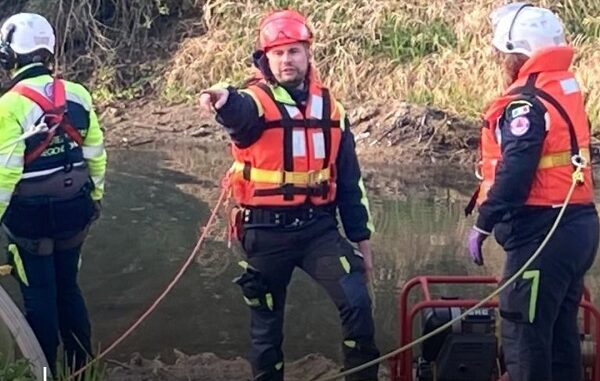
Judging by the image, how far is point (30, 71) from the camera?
6.00 meters

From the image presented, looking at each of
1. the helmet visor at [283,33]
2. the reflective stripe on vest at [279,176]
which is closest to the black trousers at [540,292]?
the reflective stripe on vest at [279,176]

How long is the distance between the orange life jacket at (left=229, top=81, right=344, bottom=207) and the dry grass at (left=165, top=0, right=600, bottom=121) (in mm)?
9561

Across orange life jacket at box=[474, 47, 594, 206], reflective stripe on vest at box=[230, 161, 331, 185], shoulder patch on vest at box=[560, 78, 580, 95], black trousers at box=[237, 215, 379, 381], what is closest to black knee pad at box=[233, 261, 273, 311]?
black trousers at box=[237, 215, 379, 381]

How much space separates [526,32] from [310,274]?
1.59 m

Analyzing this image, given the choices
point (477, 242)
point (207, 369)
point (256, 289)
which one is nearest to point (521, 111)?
point (477, 242)

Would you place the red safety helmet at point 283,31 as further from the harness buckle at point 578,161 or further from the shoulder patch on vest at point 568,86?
the harness buckle at point 578,161

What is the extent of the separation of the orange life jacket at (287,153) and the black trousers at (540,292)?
1029mm

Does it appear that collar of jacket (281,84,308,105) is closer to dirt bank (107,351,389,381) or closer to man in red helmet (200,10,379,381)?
man in red helmet (200,10,379,381)

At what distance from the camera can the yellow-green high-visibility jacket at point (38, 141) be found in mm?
5746

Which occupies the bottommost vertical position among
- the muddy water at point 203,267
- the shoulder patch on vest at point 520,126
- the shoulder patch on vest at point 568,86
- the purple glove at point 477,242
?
the muddy water at point 203,267

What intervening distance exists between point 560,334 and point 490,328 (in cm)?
37

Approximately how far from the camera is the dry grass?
15.8m

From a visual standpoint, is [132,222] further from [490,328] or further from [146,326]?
[490,328]

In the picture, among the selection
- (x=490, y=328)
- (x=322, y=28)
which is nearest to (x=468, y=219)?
(x=490, y=328)
